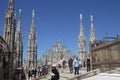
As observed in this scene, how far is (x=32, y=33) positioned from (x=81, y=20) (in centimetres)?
952

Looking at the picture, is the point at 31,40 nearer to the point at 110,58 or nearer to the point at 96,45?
the point at 96,45

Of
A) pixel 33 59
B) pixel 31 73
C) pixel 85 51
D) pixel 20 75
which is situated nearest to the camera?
pixel 31 73

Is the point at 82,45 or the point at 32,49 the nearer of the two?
the point at 82,45

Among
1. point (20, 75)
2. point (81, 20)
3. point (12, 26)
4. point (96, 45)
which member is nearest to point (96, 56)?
point (96, 45)

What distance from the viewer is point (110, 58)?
1697 centimetres

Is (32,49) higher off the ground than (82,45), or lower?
lower

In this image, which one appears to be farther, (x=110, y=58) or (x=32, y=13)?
(x=32, y=13)

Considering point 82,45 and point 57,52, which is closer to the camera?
point 82,45

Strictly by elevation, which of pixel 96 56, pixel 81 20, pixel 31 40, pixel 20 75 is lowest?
pixel 20 75

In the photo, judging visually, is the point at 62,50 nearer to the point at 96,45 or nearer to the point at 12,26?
the point at 12,26

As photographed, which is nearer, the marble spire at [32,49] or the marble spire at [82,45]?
the marble spire at [82,45]

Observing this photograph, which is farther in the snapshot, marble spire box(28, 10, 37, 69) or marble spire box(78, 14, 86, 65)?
marble spire box(28, 10, 37, 69)

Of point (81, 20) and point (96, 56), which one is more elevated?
point (81, 20)

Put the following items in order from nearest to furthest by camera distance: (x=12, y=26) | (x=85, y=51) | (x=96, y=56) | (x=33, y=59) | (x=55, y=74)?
(x=55, y=74), (x=96, y=56), (x=12, y=26), (x=85, y=51), (x=33, y=59)
